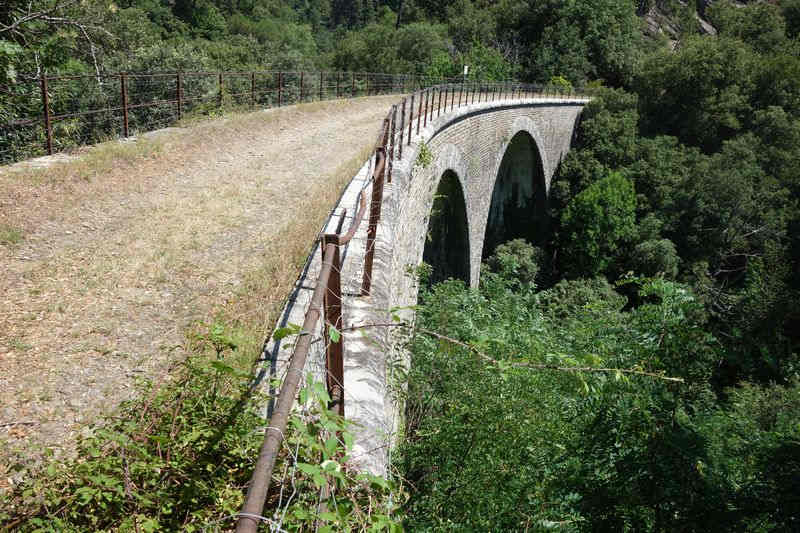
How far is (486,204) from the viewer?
18.5 m

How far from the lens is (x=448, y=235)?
52.4ft

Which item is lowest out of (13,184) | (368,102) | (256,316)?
(256,316)

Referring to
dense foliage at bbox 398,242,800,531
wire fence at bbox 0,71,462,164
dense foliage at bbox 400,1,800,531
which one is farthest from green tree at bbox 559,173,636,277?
dense foliage at bbox 398,242,800,531

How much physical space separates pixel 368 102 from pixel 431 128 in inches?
329

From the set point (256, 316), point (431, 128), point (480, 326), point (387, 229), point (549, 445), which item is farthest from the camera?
point (431, 128)

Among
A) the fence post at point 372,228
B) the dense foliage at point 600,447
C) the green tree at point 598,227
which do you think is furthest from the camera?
the green tree at point 598,227

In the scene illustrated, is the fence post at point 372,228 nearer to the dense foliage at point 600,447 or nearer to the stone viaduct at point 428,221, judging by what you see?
the stone viaduct at point 428,221

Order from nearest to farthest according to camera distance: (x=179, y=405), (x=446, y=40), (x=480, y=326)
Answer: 1. (x=179, y=405)
2. (x=480, y=326)
3. (x=446, y=40)

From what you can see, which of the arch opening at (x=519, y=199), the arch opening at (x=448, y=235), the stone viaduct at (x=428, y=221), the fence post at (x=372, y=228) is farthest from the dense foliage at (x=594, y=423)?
the arch opening at (x=519, y=199)

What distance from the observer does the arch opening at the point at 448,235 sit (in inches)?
554

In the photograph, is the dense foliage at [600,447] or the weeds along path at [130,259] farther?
the dense foliage at [600,447]

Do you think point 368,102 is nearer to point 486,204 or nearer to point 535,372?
point 486,204

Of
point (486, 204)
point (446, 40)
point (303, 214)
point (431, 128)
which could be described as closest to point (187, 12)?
point (446, 40)

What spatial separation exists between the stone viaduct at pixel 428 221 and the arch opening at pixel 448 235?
0.11ft
